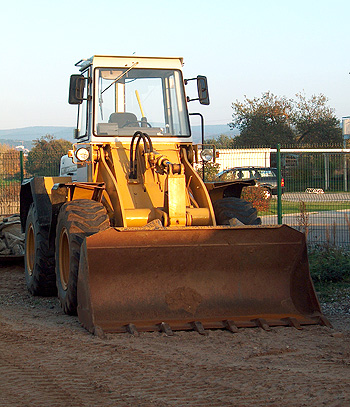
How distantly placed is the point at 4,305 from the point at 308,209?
22.7ft

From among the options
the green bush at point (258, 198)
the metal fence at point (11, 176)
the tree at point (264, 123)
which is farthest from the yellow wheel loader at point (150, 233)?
the tree at point (264, 123)

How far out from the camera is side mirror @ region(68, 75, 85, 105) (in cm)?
775

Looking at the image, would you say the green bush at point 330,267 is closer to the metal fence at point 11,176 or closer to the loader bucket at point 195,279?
the loader bucket at point 195,279

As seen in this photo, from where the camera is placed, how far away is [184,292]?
657cm

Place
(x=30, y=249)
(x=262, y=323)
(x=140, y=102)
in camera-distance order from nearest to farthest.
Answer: (x=262, y=323)
(x=140, y=102)
(x=30, y=249)

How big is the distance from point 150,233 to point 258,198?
10.2 m

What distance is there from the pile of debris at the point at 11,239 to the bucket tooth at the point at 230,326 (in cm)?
582

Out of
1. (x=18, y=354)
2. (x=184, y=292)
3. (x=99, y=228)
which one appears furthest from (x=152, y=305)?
(x=18, y=354)

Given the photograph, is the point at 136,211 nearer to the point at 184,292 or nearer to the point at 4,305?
the point at 184,292

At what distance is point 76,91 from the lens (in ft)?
25.5

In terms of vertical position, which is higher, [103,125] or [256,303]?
[103,125]

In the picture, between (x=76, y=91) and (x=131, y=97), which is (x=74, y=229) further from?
(x=131, y=97)

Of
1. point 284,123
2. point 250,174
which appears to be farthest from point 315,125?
point 250,174

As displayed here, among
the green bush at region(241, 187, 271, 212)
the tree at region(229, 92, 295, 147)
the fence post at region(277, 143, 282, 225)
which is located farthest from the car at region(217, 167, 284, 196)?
the tree at region(229, 92, 295, 147)
